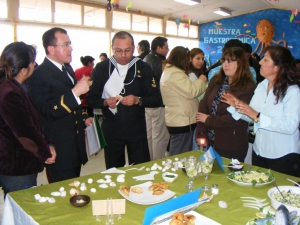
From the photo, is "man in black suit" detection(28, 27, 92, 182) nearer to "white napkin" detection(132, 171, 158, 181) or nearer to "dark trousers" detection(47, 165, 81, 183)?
"dark trousers" detection(47, 165, 81, 183)

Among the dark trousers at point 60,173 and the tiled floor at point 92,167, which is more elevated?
the dark trousers at point 60,173

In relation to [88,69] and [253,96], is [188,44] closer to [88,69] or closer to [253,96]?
[88,69]

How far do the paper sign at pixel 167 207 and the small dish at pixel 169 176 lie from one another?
405 mm

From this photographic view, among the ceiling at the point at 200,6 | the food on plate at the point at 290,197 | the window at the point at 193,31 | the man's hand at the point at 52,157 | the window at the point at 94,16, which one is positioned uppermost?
the ceiling at the point at 200,6

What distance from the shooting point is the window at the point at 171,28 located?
35.5 ft

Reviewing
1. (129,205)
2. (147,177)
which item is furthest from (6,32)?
(129,205)

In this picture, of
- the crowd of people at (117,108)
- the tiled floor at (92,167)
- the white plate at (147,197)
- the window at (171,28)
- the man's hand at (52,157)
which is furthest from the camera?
the window at (171,28)

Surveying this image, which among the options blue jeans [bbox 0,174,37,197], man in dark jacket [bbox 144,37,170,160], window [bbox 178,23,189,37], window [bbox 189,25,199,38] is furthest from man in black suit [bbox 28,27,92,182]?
window [bbox 189,25,199,38]

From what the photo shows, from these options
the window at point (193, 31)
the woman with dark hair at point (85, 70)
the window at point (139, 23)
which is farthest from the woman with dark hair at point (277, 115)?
the window at point (193, 31)

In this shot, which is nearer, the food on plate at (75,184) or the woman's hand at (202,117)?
the food on plate at (75,184)

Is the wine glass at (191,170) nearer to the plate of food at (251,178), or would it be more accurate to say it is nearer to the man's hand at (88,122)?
the plate of food at (251,178)

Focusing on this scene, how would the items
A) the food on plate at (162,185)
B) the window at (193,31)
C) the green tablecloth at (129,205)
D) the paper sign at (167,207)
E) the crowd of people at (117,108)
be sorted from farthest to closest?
1. the window at (193,31)
2. the crowd of people at (117,108)
3. the food on plate at (162,185)
4. the green tablecloth at (129,205)
5. the paper sign at (167,207)

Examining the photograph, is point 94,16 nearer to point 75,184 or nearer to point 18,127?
point 18,127

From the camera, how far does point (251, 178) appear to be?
1598mm
